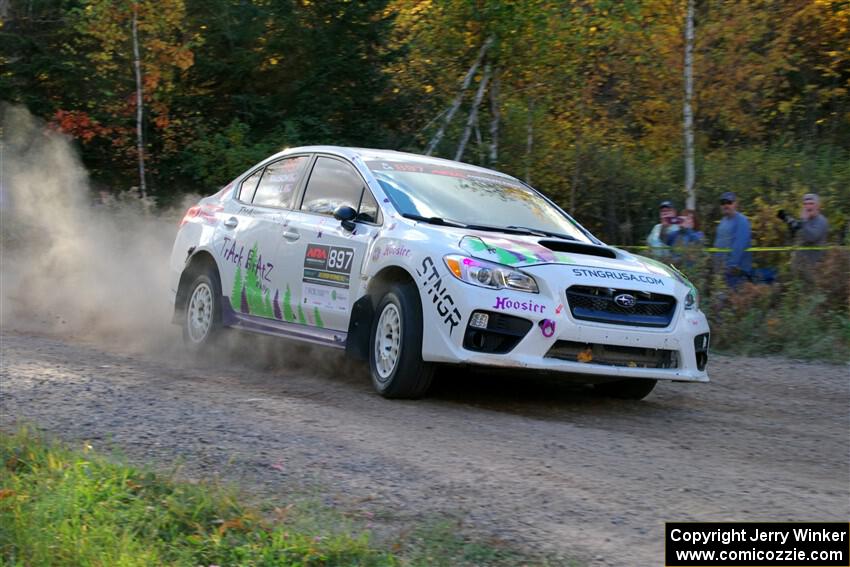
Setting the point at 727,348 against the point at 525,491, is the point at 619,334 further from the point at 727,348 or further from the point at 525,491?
the point at 727,348

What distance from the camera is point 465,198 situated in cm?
841

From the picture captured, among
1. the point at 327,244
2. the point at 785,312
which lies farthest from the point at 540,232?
the point at 785,312

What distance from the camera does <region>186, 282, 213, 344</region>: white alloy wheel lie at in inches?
386

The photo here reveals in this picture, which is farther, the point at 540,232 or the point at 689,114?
the point at 689,114

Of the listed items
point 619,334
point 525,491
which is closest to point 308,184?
point 619,334

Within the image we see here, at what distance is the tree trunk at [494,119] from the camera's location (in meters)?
19.4

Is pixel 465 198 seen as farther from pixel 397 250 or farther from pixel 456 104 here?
pixel 456 104

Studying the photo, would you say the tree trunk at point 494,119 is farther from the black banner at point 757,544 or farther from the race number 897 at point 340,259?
the black banner at point 757,544

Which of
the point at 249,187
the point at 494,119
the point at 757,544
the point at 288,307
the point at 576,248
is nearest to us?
the point at 757,544

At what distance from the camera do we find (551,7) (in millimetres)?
18984

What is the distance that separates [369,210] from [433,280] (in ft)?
3.86

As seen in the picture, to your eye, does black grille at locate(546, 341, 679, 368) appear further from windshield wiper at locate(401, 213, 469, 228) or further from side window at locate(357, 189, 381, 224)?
side window at locate(357, 189, 381, 224)

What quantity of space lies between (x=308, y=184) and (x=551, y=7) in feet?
36.4

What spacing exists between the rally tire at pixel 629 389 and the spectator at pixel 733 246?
405 cm
